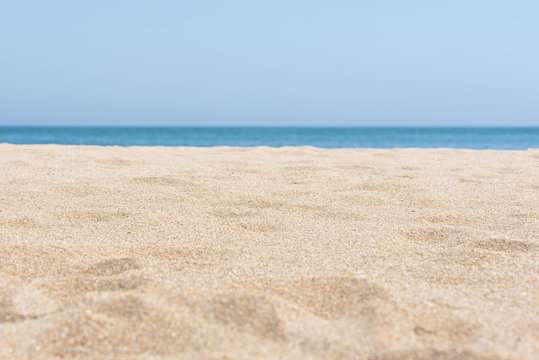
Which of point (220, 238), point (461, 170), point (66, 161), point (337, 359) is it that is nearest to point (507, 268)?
point (337, 359)

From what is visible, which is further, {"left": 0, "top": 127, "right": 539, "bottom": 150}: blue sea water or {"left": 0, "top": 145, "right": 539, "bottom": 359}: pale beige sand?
{"left": 0, "top": 127, "right": 539, "bottom": 150}: blue sea water

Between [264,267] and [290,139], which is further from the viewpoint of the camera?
[290,139]

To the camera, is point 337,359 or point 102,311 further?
point 102,311

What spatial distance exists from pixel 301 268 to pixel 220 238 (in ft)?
1.52

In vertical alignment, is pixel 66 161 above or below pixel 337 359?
above

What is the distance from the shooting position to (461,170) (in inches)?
151

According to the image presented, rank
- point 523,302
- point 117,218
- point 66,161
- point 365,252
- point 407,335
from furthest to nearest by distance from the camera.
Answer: point 66,161 → point 117,218 → point 365,252 → point 523,302 → point 407,335

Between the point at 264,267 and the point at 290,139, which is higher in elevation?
the point at 264,267

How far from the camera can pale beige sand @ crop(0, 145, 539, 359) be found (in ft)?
4.22

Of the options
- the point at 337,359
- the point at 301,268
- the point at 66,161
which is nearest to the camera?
the point at 337,359

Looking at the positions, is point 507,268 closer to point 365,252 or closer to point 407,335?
point 365,252

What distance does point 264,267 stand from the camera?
68.4 inches

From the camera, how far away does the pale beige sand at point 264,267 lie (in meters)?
1.29

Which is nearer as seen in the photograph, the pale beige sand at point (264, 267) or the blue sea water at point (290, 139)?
the pale beige sand at point (264, 267)
